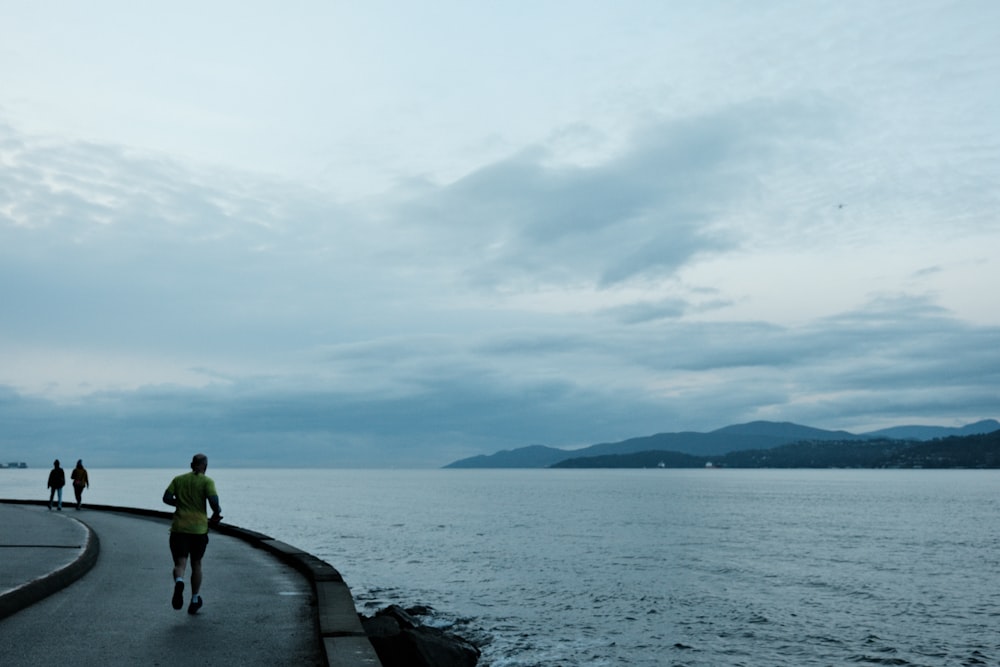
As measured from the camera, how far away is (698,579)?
31234 mm

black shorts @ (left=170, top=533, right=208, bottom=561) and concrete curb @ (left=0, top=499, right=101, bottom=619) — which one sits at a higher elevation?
black shorts @ (left=170, top=533, right=208, bottom=561)

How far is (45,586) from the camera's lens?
38.5 feet

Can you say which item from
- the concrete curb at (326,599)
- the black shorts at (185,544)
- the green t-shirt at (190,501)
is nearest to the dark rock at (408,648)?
Answer: the concrete curb at (326,599)

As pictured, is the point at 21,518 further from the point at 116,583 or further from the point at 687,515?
the point at 687,515

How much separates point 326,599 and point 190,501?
7.70 ft

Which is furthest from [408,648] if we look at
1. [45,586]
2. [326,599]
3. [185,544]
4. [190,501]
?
[45,586]

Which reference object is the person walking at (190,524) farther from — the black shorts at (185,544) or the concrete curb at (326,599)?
the concrete curb at (326,599)

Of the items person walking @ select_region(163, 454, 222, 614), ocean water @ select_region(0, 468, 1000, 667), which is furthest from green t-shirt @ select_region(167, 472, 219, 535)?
ocean water @ select_region(0, 468, 1000, 667)

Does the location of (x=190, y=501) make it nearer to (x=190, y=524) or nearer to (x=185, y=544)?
(x=190, y=524)

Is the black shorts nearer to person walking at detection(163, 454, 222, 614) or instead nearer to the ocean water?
person walking at detection(163, 454, 222, 614)

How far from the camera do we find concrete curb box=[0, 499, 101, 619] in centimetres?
1027

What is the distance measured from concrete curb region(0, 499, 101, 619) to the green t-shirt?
76.6 inches

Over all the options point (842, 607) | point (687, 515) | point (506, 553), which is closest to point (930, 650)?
point (842, 607)

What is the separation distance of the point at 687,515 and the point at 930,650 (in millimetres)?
48518
